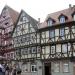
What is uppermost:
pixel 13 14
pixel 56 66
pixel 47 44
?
pixel 13 14

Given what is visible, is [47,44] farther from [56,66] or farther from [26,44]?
[26,44]

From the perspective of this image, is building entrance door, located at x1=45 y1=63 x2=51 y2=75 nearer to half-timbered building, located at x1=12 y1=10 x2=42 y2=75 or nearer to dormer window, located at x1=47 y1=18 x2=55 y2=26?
half-timbered building, located at x1=12 y1=10 x2=42 y2=75

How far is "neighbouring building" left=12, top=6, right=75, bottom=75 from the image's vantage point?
33594 millimetres

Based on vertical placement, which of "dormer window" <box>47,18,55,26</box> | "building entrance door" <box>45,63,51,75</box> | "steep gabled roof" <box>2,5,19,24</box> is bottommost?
"building entrance door" <box>45,63,51,75</box>

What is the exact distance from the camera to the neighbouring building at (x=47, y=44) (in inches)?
1323

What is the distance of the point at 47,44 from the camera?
3594 cm

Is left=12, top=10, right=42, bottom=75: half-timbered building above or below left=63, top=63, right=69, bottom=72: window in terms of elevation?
above

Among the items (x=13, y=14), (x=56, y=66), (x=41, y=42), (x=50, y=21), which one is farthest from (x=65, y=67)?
(x=13, y=14)

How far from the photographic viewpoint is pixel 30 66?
125 ft

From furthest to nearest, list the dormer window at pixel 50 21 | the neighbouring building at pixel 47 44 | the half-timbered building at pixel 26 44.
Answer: the half-timbered building at pixel 26 44 < the dormer window at pixel 50 21 < the neighbouring building at pixel 47 44

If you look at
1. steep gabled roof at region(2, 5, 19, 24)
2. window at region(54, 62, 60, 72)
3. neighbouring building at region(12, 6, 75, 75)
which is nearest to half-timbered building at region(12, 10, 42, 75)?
neighbouring building at region(12, 6, 75, 75)

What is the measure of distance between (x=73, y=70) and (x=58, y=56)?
334 centimetres

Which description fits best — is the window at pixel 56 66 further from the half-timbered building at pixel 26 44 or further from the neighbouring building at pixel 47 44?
the half-timbered building at pixel 26 44

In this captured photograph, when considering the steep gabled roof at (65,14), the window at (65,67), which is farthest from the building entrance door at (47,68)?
the steep gabled roof at (65,14)
